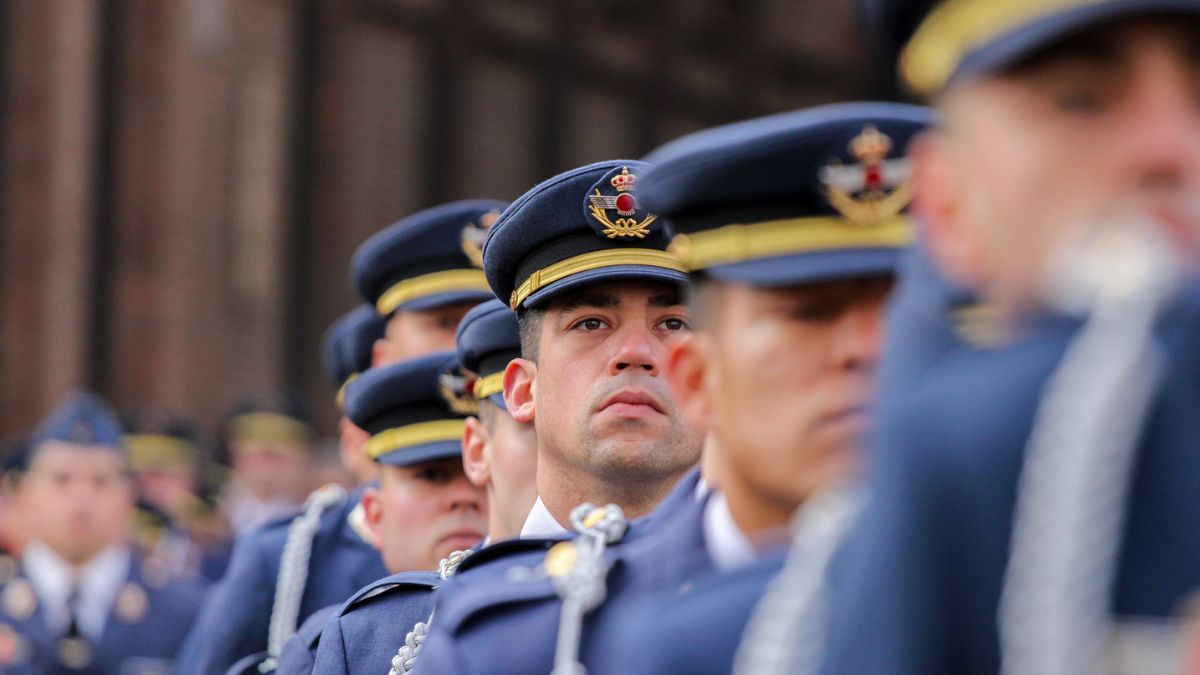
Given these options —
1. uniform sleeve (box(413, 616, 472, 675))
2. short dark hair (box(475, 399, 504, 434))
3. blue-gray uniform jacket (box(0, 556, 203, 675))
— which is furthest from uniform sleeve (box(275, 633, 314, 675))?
blue-gray uniform jacket (box(0, 556, 203, 675))

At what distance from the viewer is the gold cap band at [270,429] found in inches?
506

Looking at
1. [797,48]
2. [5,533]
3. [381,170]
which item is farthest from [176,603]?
[797,48]

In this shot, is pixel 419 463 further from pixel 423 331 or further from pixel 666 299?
pixel 666 299

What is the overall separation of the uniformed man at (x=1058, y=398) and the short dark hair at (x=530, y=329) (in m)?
2.43

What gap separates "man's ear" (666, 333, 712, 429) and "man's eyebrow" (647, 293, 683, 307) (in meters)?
1.44

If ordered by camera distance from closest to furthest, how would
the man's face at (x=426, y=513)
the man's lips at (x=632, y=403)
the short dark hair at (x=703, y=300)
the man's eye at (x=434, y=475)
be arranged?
the short dark hair at (x=703, y=300) → the man's lips at (x=632, y=403) → the man's face at (x=426, y=513) → the man's eye at (x=434, y=475)

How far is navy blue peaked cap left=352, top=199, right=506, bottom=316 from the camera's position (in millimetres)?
6297

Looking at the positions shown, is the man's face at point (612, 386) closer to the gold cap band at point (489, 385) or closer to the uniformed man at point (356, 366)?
the gold cap band at point (489, 385)

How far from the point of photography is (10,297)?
14.7m

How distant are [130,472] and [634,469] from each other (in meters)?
9.50

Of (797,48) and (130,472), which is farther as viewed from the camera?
(797,48)

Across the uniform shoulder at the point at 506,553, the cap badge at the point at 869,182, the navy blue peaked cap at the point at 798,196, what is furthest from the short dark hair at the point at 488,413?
the cap badge at the point at 869,182

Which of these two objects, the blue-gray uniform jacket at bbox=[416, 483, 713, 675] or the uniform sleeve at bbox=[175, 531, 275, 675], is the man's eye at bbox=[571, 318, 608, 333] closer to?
the blue-gray uniform jacket at bbox=[416, 483, 713, 675]

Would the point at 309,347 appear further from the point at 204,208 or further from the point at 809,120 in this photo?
the point at 809,120
